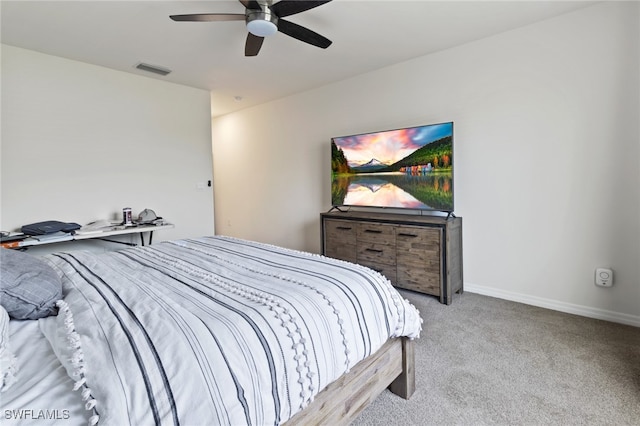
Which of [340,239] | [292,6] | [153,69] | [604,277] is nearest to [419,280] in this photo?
[340,239]

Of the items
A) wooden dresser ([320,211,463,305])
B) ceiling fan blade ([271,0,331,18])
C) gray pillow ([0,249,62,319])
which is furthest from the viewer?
wooden dresser ([320,211,463,305])

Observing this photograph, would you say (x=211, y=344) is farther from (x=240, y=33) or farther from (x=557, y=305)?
(x=557, y=305)

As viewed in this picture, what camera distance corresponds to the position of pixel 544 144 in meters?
2.70

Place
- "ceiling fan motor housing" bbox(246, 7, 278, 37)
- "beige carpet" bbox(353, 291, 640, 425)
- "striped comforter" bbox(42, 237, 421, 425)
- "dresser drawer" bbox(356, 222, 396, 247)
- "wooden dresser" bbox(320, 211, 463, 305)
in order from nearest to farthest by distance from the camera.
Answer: "striped comforter" bbox(42, 237, 421, 425) < "beige carpet" bbox(353, 291, 640, 425) < "ceiling fan motor housing" bbox(246, 7, 278, 37) < "wooden dresser" bbox(320, 211, 463, 305) < "dresser drawer" bbox(356, 222, 396, 247)

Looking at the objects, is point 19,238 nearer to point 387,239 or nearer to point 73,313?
point 73,313

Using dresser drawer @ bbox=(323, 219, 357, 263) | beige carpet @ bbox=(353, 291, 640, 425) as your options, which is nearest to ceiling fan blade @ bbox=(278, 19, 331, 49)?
dresser drawer @ bbox=(323, 219, 357, 263)

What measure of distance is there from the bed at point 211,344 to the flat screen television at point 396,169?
184 centimetres

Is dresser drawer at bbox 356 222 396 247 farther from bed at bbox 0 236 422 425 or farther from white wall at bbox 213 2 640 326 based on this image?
bed at bbox 0 236 422 425

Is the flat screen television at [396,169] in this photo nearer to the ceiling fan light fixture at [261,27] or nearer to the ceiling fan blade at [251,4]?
the ceiling fan light fixture at [261,27]

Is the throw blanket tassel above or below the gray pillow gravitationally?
below

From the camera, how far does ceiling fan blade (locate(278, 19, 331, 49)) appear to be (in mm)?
2234

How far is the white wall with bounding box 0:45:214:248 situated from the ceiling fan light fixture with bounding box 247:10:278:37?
2.33m

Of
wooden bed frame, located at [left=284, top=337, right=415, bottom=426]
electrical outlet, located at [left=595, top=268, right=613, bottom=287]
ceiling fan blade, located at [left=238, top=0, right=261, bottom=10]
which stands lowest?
wooden bed frame, located at [left=284, top=337, right=415, bottom=426]

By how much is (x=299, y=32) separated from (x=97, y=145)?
2.74 metres
